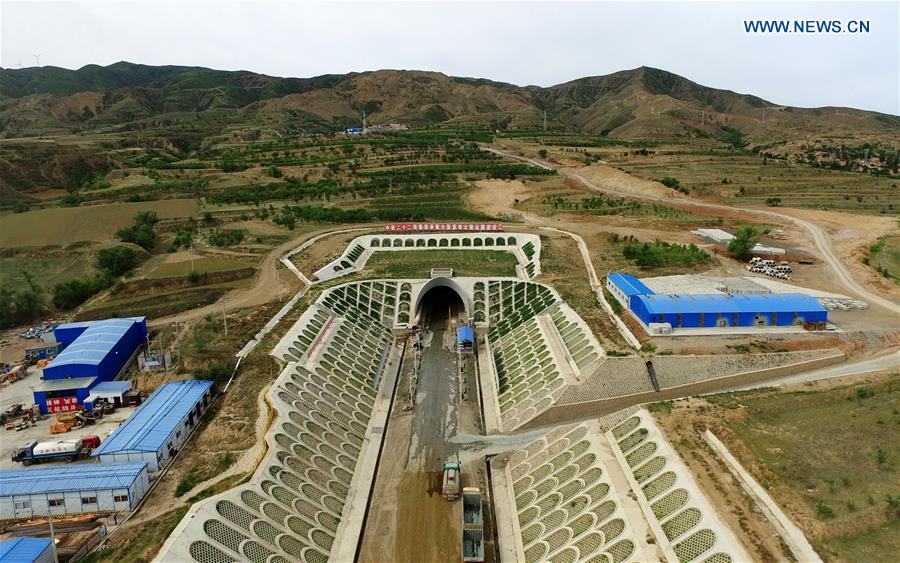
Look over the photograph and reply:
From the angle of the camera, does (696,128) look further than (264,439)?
Yes

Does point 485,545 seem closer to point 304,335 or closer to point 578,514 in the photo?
point 578,514

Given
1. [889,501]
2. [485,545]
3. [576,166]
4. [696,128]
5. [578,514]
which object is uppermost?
[696,128]

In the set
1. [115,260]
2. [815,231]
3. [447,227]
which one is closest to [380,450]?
[447,227]

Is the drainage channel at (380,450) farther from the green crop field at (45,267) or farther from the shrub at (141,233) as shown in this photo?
the green crop field at (45,267)

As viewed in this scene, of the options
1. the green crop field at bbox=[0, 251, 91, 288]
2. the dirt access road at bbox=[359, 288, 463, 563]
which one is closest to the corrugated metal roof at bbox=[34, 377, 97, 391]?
the dirt access road at bbox=[359, 288, 463, 563]

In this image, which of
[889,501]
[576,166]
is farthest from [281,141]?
[889,501]

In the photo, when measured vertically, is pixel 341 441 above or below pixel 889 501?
below

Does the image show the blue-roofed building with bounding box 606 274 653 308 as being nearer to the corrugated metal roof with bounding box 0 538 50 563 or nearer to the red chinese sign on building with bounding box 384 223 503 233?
the red chinese sign on building with bounding box 384 223 503 233

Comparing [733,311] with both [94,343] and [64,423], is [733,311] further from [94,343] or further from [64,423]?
[94,343]
